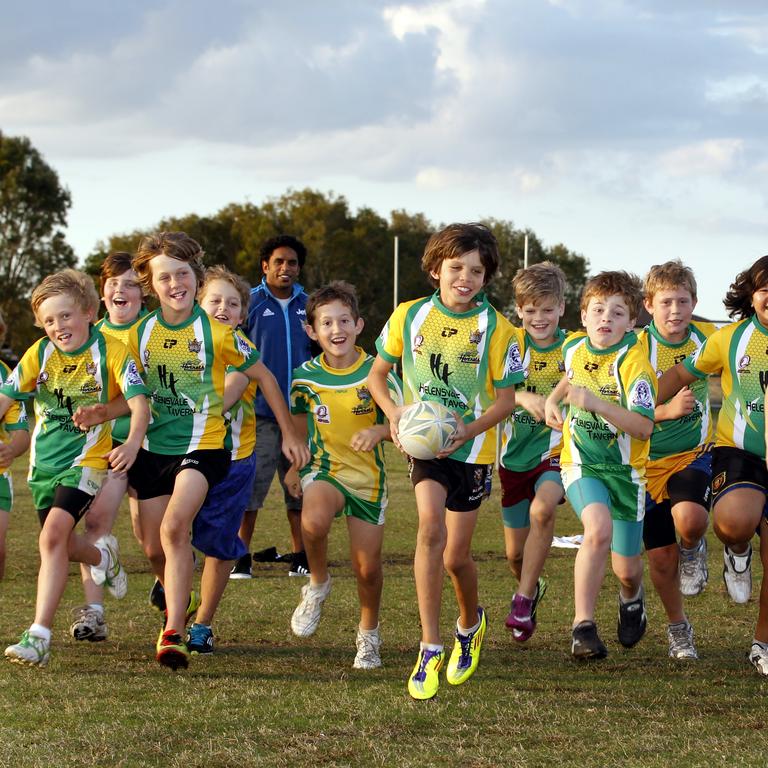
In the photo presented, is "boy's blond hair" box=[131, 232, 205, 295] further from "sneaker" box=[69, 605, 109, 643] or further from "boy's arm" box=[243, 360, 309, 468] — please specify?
"sneaker" box=[69, 605, 109, 643]

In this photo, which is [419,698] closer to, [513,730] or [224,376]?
[513,730]

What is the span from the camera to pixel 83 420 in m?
6.59

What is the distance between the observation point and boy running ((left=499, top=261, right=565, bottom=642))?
7660 mm

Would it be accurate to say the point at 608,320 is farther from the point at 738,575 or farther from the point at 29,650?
the point at 29,650

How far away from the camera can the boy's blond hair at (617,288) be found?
6809 mm

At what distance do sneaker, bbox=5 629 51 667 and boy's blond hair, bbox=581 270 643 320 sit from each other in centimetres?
340

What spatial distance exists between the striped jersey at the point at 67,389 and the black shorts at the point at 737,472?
315 cm

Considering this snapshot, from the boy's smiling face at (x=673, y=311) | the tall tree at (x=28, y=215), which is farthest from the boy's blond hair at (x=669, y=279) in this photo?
the tall tree at (x=28, y=215)

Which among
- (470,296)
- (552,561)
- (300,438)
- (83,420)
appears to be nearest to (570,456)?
(470,296)

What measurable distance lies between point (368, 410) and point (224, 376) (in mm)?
835

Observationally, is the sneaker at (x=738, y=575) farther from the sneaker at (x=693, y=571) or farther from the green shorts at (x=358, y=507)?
the green shorts at (x=358, y=507)

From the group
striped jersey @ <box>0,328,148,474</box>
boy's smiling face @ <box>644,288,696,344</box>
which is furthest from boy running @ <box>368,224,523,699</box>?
striped jersey @ <box>0,328,148,474</box>

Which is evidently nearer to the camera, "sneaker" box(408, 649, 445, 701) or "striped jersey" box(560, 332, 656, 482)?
"sneaker" box(408, 649, 445, 701)

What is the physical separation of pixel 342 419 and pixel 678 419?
2.05 metres
